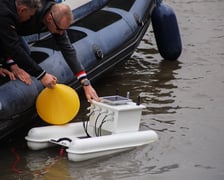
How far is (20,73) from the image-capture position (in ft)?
15.3

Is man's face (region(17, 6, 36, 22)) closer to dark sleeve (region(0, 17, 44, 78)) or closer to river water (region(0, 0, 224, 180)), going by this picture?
dark sleeve (region(0, 17, 44, 78))

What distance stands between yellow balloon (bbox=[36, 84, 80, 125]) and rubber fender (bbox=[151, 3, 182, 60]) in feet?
9.79

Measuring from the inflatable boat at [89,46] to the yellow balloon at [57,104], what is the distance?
0.10m

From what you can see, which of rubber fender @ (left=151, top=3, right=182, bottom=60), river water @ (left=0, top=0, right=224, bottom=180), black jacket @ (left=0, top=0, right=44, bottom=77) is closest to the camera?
black jacket @ (left=0, top=0, right=44, bottom=77)

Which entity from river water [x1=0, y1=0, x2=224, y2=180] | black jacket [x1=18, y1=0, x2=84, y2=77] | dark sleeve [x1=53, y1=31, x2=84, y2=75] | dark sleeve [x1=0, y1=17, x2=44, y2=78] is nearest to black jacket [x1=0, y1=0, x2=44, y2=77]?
dark sleeve [x1=0, y1=17, x2=44, y2=78]

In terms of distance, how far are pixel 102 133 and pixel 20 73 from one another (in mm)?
806

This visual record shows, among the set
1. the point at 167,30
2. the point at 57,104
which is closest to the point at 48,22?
the point at 57,104

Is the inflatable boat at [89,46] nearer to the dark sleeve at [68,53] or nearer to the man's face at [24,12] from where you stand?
the dark sleeve at [68,53]

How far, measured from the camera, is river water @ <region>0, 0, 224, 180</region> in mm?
4426

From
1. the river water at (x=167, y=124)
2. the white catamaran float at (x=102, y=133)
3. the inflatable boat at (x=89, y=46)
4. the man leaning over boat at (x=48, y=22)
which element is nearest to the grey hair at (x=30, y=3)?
the man leaning over boat at (x=48, y=22)

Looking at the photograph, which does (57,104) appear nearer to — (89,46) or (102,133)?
(102,133)

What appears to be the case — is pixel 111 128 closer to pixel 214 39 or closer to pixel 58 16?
pixel 58 16

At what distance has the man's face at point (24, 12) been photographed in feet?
14.4

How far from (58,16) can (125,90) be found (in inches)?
83.3
